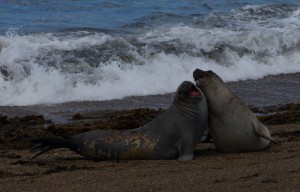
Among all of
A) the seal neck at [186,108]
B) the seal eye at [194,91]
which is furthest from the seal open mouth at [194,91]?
the seal neck at [186,108]

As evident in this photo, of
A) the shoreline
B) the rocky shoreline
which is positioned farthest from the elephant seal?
the shoreline

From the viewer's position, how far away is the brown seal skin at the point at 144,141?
7570mm

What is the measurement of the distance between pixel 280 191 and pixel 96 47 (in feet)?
33.2

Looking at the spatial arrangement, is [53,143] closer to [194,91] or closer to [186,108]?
[186,108]

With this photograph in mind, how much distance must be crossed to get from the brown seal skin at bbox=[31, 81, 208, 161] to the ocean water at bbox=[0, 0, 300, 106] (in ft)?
14.7

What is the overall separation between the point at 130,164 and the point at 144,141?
1.20ft

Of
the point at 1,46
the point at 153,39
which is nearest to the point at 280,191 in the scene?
the point at 1,46

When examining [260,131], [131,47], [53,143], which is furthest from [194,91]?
[131,47]

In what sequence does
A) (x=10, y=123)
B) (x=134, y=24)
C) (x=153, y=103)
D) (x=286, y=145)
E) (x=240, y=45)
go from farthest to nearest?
(x=134, y=24) < (x=240, y=45) < (x=153, y=103) < (x=10, y=123) < (x=286, y=145)

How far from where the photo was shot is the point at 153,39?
16.5 m

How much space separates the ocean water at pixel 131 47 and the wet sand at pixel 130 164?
1742 millimetres

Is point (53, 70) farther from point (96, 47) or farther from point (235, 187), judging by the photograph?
point (235, 187)

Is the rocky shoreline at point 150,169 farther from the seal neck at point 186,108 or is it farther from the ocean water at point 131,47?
the ocean water at point 131,47

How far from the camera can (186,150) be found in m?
7.48
